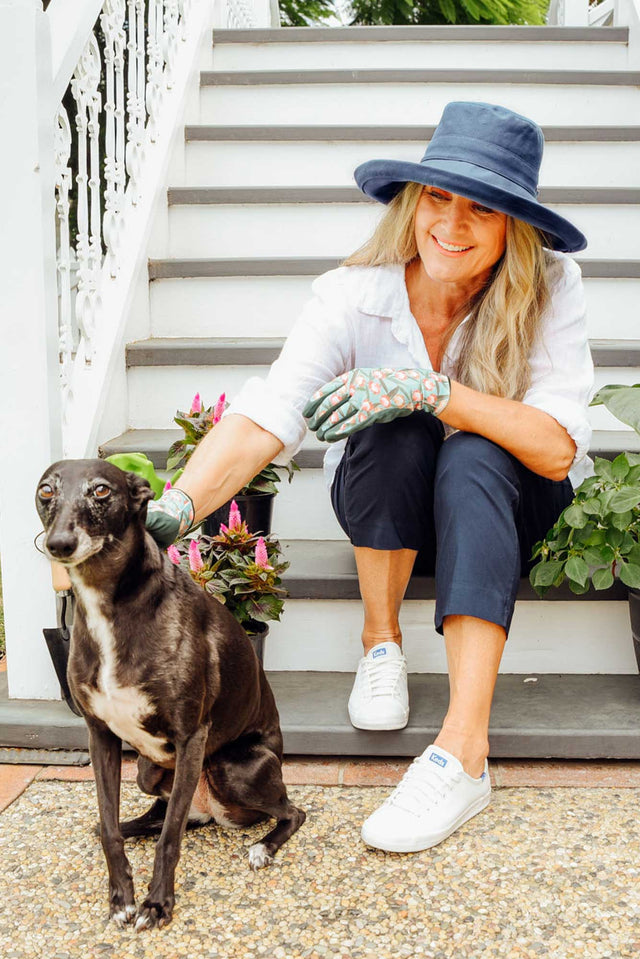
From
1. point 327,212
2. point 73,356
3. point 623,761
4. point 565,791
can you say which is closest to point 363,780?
point 565,791

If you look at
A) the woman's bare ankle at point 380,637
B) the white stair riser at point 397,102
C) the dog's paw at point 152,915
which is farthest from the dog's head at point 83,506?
the white stair riser at point 397,102

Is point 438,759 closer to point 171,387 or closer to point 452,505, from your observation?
point 452,505

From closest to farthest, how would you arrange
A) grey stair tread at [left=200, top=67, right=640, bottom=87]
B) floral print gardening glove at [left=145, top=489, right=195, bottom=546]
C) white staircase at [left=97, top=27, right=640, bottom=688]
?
floral print gardening glove at [left=145, top=489, right=195, bottom=546] → white staircase at [left=97, top=27, right=640, bottom=688] → grey stair tread at [left=200, top=67, right=640, bottom=87]

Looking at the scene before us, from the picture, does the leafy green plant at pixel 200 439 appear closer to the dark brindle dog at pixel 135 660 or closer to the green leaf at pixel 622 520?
the dark brindle dog at pixel 135 660

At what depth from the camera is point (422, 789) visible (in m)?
1.83

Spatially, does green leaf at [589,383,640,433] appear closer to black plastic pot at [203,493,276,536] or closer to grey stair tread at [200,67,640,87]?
black plastic pot at [203,493,276,536]

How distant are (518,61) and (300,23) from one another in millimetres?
4325

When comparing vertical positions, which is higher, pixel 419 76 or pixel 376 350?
pixel 419 76

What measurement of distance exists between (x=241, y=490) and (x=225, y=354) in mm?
743

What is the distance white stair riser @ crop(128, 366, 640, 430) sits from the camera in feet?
9.86

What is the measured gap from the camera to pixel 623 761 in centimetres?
213

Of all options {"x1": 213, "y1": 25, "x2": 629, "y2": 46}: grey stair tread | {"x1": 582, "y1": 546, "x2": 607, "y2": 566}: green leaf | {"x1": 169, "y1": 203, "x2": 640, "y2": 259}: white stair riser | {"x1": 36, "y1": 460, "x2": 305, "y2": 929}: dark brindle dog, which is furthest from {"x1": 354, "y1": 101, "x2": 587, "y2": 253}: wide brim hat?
{"x1": 213, "y1": 25, "x2": 629, "y2": 46}: grey stair tread

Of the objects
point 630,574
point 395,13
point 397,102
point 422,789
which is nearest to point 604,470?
point 630,574

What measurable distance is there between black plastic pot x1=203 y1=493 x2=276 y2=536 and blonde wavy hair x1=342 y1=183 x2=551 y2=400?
0.62 meters
